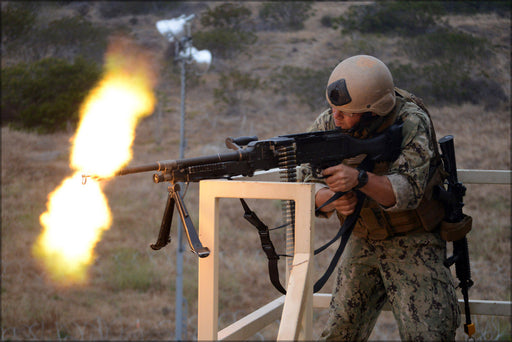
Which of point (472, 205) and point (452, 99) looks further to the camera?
point (452, 99)

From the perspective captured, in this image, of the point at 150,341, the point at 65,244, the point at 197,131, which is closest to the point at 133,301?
the point at 150,341

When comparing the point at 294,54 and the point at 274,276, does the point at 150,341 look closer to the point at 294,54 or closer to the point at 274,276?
the point at 274,276

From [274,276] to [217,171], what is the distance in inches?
34.3

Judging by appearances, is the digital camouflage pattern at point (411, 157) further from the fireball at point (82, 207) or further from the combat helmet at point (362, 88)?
the fireball at point (82, 207)

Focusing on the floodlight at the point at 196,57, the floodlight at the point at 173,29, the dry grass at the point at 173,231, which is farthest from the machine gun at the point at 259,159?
the dry grass at the point at 173,231

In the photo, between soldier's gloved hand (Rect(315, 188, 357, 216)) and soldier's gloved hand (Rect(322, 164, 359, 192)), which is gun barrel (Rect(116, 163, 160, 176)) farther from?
soldier's gloved hand (Rect(315, 188, 357, 216))

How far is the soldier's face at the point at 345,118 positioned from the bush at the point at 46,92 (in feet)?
71.9

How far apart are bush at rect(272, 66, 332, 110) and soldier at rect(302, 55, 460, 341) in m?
20.1

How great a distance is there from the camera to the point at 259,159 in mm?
2770

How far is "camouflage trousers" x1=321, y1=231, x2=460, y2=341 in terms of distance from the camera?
297 centimetres

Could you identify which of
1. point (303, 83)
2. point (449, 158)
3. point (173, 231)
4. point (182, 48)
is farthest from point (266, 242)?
point (303, 83)

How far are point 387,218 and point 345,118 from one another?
62 cm

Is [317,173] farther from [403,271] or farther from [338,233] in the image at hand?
[403,271]

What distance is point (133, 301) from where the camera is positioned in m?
16.2
